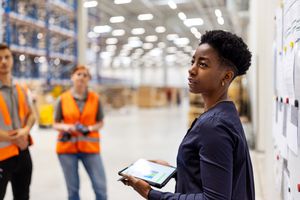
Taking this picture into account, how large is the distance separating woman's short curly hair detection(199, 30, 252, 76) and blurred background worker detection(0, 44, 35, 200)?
176 cm

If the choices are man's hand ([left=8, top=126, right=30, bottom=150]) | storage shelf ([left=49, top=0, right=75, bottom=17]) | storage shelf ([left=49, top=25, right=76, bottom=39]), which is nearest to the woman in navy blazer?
man's hand ([left=8, top=126, right=30, bottom=150])

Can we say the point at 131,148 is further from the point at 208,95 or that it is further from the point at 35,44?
the point at 208,95

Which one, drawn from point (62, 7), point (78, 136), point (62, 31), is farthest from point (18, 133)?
point (62, 31)

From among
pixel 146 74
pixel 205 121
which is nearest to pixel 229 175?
pixel 205 121

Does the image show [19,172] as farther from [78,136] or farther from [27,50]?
[27,50]

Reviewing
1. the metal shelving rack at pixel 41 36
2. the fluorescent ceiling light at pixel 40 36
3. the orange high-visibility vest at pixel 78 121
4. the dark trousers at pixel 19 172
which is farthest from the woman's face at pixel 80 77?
the fluorescent ceiling light at pixel 40 36

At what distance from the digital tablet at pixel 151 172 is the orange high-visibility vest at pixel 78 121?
5.04 feet

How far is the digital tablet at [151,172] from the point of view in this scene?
4.34 feet

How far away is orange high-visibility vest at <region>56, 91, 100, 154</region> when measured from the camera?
2951 millimetres

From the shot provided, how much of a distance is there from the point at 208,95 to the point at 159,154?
5192 mm

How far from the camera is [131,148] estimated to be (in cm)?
706

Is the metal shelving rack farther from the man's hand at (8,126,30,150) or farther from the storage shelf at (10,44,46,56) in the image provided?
the man's hand at (8,126,30,150)

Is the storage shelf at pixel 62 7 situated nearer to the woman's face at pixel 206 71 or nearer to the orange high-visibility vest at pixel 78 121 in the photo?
the orange high-visibility vest at pixel 78 121

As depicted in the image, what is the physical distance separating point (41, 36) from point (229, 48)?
974 cm
